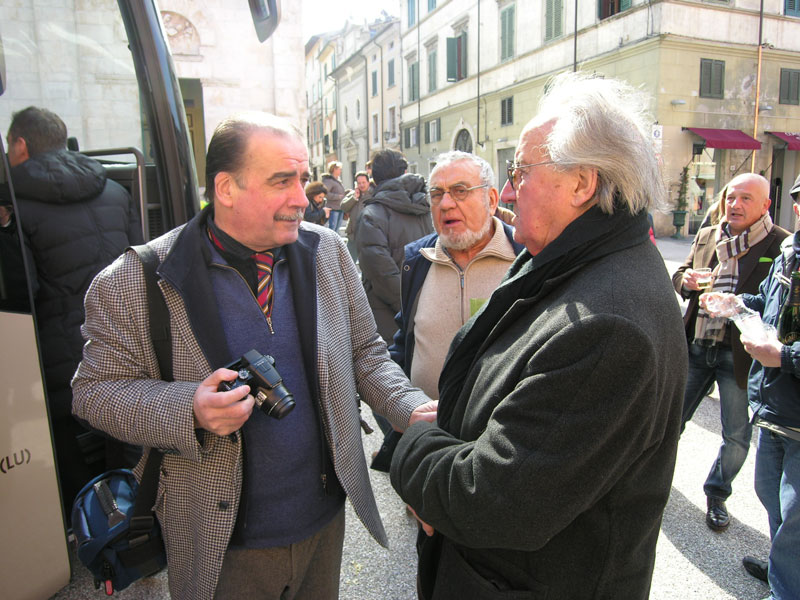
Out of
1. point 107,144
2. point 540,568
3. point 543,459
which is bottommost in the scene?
point 540,568

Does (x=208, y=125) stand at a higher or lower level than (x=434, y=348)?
higher

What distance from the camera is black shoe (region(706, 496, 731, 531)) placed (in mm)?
3131

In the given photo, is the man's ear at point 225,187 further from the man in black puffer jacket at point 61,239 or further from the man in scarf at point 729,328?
the man in scarf at point 729,328

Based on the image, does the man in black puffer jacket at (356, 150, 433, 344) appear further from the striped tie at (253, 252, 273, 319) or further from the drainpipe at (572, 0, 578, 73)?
the drainpipe at (572, 0, 578, 73)

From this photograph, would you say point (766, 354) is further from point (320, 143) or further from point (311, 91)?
point (311, 91)

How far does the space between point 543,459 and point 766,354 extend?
165 cm

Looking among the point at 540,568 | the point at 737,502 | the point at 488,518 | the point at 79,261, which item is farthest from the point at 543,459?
the point at 737,502

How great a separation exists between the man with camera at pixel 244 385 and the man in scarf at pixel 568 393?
394 mm

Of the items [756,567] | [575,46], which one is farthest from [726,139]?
[756,567]

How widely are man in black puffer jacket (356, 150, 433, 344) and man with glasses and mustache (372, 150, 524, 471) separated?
4.18 feet

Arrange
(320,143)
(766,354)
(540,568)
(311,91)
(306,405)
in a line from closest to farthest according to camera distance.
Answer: (540,568) < (306,405) < (766,354) < (320,143) < (311,91)

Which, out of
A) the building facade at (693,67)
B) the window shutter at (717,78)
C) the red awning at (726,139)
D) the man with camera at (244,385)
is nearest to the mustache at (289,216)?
the man with camera at (244,385)

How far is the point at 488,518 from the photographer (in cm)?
118

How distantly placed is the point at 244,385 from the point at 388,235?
2837 millimetres
